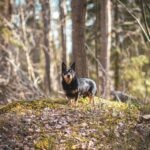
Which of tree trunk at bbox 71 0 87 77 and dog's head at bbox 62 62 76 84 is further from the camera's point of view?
tree trunk at bbox 71 0 87 77

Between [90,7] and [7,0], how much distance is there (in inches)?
160

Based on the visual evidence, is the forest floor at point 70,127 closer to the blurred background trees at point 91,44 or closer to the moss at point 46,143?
the moss at point 46,143

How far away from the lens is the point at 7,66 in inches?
747

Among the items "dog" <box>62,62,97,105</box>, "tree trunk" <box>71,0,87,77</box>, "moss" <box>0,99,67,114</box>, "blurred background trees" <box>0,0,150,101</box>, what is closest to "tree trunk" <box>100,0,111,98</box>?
"blurred background trees" <box>0,0,150,101</box>

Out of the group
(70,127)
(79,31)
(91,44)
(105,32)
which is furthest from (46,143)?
(91,44)

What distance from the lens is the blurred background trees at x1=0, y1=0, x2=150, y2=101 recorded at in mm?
13673

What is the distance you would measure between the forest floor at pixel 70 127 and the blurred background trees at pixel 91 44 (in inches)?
146

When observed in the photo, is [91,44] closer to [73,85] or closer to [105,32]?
[105,32]

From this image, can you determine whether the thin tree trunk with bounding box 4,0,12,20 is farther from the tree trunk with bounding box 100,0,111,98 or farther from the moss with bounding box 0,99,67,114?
the moss with bounding box 0,99,67,114

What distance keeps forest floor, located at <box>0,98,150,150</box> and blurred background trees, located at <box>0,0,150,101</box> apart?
146 inches

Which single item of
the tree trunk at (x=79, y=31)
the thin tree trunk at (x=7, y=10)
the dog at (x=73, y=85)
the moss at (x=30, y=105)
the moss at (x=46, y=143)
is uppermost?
the thin tree trunk at (x=7, y=10)

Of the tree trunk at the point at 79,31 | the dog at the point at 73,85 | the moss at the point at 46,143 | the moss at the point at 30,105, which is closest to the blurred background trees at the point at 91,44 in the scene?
the tree trunk at the point at 79,31

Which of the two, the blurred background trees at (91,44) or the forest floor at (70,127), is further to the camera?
the blurred background trees at (91,44)

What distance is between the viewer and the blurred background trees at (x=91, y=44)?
1367cm
